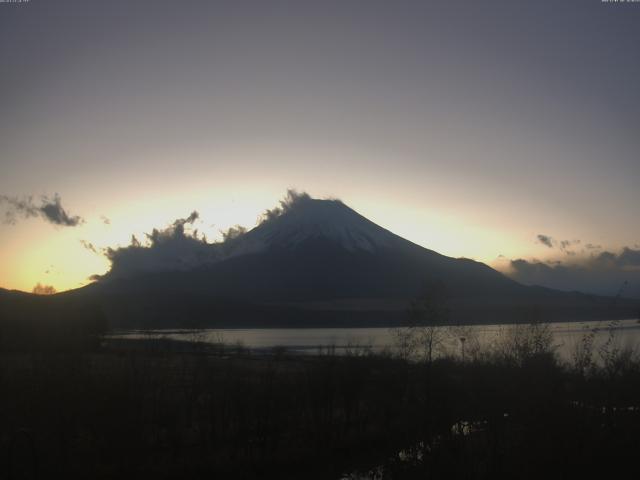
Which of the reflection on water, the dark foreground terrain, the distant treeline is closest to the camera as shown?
the dark foreground terrain

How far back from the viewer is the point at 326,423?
18.9 metres

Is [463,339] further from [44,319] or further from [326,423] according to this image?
[44,319]

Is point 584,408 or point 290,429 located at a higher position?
point 584,408

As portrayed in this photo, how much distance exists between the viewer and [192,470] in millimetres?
15633

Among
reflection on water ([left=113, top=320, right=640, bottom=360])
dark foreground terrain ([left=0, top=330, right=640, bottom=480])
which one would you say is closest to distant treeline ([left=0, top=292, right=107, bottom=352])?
reflection on water ([left=113, top=320, right=640, bottom=360])

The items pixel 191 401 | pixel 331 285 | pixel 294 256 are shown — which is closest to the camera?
pixel 191 401

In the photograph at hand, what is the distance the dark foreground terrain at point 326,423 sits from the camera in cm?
1228

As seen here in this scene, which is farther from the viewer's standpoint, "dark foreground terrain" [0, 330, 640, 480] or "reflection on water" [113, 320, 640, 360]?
"reflection on water" [113, 320, 640, 360]

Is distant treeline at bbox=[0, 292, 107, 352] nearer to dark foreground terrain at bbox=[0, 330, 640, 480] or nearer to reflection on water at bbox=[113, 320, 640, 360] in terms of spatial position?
reflection on water at bbox=[113, 320, 640, 360]

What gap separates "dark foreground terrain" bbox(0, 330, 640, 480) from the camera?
484 inches

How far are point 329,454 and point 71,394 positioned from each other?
7384 mm

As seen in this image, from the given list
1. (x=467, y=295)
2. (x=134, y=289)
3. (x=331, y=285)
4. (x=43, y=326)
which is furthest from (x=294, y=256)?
(x=43, y=326)

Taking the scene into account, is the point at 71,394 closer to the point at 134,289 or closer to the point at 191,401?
the point at 191,401

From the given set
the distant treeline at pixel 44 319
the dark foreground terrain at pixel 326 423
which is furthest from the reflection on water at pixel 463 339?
the distant treeline at pixel 44 319
